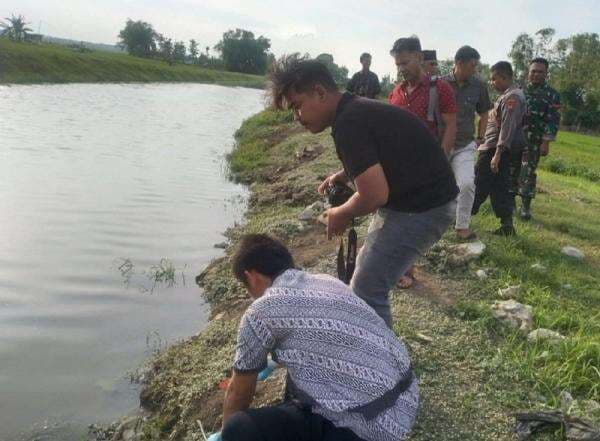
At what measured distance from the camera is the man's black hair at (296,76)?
3002mm

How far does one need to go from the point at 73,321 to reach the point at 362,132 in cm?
419

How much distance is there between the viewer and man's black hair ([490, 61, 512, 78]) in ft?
22.0

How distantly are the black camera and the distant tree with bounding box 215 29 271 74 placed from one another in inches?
4379

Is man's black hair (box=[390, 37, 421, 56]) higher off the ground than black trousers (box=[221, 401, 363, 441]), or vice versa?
man's black hair (box=[390, 37, 421, 56])

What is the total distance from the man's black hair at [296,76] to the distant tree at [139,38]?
105 m

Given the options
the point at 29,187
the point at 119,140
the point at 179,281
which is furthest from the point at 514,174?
the point at 119,140

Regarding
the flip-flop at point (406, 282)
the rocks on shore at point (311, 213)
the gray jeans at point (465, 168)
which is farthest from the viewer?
the rocks on shore at point (311, 213)

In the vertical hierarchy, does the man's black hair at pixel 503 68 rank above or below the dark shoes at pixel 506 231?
above

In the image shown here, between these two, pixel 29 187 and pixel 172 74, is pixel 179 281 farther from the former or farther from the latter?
pixel 172 74

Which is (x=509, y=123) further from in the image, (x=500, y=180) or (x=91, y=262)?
(x=91, y=262)

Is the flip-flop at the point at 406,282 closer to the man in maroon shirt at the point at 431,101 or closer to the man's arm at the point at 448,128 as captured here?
the man in maroon shirt at the point at 431,101

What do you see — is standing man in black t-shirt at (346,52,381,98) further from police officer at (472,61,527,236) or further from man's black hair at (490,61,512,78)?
man's black hair at (490,61,512,78)

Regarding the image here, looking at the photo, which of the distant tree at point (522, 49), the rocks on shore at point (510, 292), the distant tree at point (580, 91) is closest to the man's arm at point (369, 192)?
the rocks on shore at point (510, 292)

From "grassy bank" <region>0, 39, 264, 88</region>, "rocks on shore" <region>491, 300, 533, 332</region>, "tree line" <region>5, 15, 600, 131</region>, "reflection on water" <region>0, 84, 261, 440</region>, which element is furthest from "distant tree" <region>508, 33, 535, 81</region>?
"rocks on shore" <region>491, 300, 533, 332</region>
